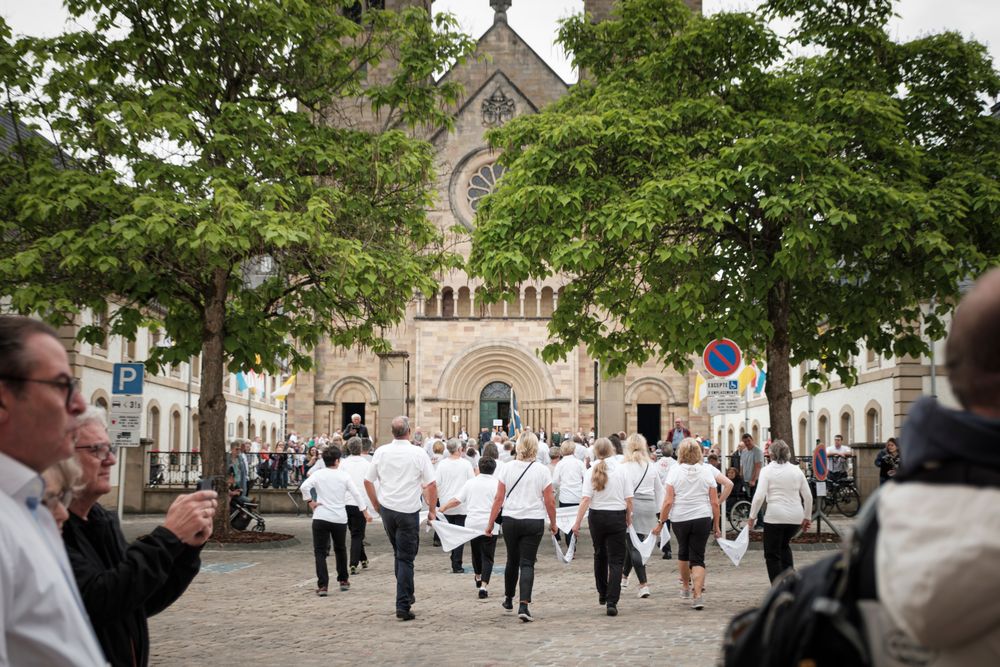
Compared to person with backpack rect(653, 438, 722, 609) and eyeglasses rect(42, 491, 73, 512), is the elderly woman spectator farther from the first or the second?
person with backpack rect(653, 438, 722, 609)

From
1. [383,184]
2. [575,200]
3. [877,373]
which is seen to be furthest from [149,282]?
[877,373]

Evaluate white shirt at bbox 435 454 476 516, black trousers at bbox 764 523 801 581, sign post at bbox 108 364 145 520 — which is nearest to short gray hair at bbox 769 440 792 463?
black trousers at bbox 764 523 801 581

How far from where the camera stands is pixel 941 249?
58.3ft

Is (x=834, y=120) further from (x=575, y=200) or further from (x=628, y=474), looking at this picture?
(x=628, y=474)

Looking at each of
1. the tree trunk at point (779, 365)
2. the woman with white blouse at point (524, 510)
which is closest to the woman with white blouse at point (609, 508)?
the woman with white blouse at point (524, 510)

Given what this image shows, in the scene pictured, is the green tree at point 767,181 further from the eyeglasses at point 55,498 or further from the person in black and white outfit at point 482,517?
the eyeglasses at point 55,498

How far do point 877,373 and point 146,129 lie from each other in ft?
77.4

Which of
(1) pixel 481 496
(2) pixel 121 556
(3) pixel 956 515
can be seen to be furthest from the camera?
(1) pixel 481 496

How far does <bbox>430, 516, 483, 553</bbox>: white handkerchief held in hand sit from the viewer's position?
14445 mm

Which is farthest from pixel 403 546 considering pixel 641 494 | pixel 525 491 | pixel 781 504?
pixel 781 504

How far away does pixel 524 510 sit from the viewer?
12344mm

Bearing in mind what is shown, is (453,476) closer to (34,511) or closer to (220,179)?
(220,179)

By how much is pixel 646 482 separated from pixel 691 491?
155cm

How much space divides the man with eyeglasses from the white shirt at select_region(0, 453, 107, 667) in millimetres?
1191
